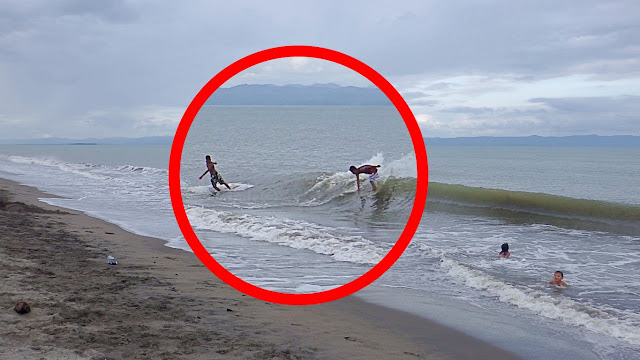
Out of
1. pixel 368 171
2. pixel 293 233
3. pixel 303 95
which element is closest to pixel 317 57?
pixel 303 95

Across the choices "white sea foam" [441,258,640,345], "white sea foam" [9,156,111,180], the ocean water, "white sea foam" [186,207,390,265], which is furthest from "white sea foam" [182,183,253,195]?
"white sea foam" [9,156,111,180]

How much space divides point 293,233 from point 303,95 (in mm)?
4629

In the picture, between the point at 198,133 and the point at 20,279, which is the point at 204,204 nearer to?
the point at 198,133

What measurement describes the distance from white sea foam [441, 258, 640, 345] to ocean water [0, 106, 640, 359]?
0.7 inches

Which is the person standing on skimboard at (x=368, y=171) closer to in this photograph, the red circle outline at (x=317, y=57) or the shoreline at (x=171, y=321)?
the red circle outline at (x=317, y=57)

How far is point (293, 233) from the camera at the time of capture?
23.5 feet

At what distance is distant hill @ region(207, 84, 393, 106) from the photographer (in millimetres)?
2645

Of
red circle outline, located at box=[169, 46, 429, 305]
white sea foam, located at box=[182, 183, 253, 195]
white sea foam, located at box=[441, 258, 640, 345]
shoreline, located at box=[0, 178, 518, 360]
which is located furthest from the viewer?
white sea foam, located at box=[441, 258, 640, 345]

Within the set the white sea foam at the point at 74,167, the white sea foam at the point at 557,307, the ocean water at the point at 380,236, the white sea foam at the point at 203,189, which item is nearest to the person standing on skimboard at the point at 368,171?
the ocean water at the point at 380,236

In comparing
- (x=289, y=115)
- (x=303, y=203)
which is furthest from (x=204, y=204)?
(x=303, y=203)

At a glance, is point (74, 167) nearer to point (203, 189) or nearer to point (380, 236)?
point (203, 189)

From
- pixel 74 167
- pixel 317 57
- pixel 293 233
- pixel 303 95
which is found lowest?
pixel 293 233

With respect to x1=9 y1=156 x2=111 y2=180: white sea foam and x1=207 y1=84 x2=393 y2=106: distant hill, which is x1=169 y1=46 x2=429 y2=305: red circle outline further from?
x1=9 y1=156 x2=111 y2=180: white sea foam

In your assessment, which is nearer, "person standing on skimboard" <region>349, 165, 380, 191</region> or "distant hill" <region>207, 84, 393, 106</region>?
"distant hill" <region>207, 84, 393, 106</region>
